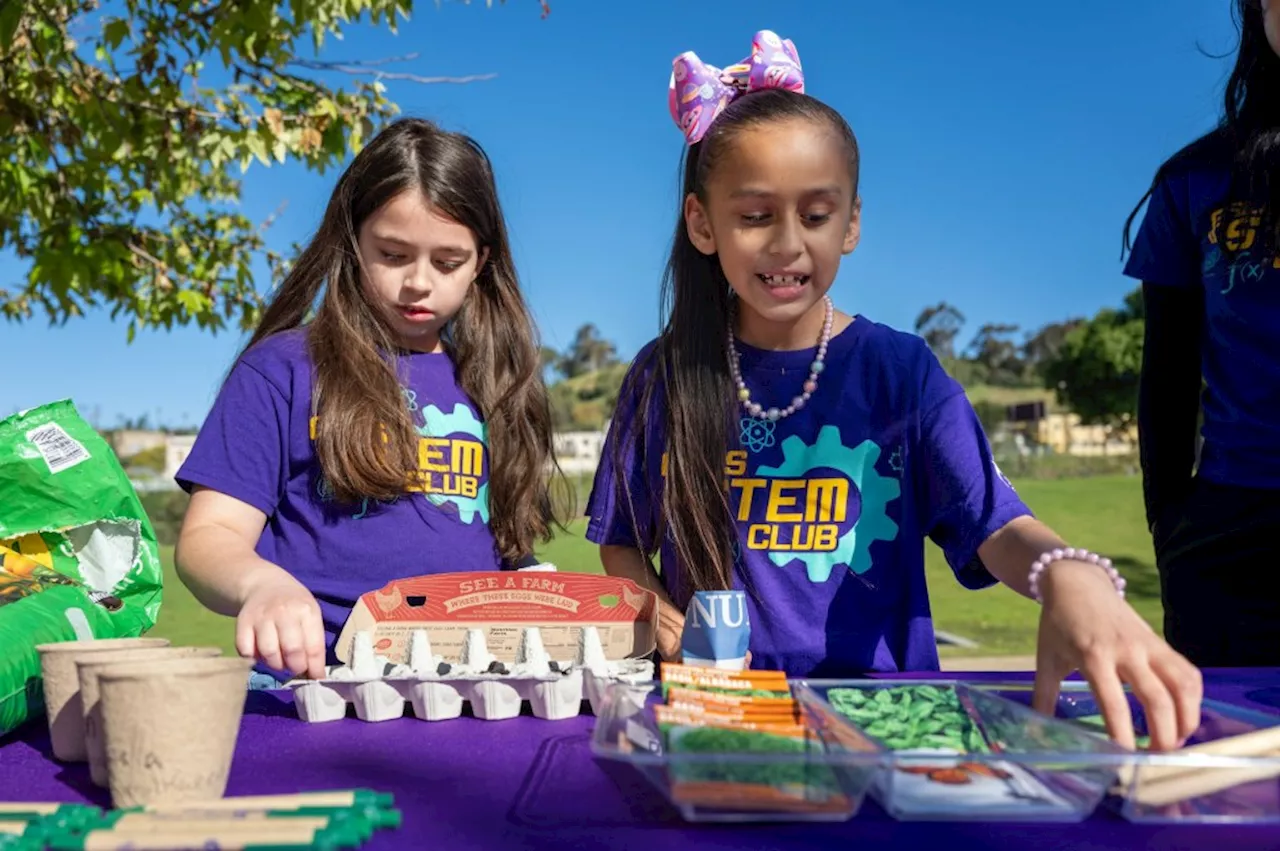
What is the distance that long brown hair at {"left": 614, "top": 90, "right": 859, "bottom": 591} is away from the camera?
1816 mm

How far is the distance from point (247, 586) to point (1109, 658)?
1.04m

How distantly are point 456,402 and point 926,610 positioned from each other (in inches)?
36.9

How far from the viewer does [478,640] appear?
4.78 ft

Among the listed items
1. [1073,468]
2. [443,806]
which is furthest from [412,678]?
[1073,468]

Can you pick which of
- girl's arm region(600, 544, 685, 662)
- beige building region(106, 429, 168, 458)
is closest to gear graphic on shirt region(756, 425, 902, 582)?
girl's arm region(600, 544, 685, 662)

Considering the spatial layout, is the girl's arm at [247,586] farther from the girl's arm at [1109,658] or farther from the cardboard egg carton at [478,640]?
the girl's arm at [1109,658]

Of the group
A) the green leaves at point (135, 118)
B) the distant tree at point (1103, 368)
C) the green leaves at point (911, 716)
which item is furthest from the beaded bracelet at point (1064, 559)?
the distant tree at point (1103, 368)

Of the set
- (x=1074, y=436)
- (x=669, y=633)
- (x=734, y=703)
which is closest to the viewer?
(x=734, y=703)

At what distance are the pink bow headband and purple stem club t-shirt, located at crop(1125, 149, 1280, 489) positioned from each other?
774 millimetres

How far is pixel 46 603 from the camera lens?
149 cm

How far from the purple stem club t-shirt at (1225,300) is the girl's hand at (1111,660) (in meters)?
0.93

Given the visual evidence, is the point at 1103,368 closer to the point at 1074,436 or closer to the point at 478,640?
the point at 1074,436

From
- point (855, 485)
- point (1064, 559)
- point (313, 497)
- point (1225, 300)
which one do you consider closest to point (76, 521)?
point (313, 497)

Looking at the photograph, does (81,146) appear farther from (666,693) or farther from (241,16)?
(666,693)
